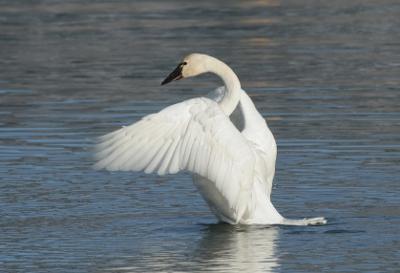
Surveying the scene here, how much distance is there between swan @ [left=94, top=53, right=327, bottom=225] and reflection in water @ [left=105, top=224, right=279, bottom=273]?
0.49 ft

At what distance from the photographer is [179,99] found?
1819 cm

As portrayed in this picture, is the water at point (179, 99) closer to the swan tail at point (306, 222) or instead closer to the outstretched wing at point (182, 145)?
the swan tail at point (306, 222)

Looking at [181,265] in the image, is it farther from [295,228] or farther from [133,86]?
[133,86]

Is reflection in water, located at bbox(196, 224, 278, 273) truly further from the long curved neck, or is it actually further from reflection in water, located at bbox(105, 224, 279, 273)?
the long curved neck

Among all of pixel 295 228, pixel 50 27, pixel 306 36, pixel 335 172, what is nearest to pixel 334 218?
pixel 295 228

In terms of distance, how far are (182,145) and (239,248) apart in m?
0.88

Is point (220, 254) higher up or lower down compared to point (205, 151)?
lower down

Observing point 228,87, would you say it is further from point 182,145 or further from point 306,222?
point 306,222

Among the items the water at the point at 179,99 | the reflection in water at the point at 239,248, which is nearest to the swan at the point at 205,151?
the reflection in water at the point at 239,248

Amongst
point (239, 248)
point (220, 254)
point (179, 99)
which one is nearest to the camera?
point (220, 254)

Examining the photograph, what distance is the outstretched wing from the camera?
34.6 feet

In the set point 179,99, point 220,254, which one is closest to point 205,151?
point 220,254

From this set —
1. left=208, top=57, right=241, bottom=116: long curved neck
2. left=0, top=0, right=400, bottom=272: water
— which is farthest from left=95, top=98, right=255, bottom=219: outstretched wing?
left=0, top=0, right=400, bottom=272: water

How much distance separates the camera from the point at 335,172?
13344 mm
